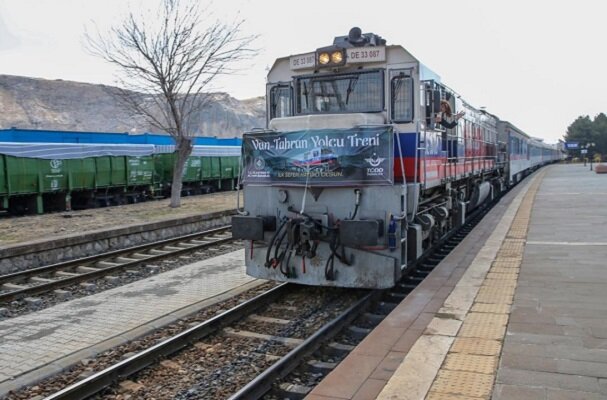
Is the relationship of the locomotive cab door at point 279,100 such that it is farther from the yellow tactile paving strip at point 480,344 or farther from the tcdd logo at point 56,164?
the tcdd logo at point 56,164

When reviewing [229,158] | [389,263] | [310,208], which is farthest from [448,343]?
[229,158]

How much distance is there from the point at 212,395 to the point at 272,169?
359 cm

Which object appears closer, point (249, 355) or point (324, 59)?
point (249, 355)

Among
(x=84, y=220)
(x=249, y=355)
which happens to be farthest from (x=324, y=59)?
(x=84, y=220)

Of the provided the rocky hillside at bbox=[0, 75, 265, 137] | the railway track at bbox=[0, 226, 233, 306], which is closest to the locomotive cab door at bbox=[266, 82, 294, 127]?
the railway track at bbox=[0, 226, 233, 306]

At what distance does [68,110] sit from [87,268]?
7117 centimetres

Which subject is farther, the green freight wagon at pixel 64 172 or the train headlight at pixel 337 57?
the green freight wagon at pixel 64 172

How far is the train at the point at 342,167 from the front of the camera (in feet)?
23.7

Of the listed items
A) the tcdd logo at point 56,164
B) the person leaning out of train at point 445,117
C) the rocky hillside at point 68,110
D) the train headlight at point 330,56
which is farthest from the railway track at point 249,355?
the rocky hillside at point 68,110

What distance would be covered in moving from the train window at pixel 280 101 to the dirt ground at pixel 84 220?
7.03 m

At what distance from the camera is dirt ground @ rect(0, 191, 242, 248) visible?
13.8 metres

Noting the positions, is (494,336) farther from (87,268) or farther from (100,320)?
(87,268)

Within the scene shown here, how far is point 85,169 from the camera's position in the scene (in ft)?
66.9

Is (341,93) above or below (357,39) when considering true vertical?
below
